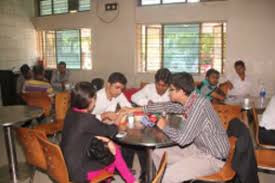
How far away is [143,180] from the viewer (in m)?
3.04

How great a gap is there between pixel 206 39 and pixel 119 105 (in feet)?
10.2

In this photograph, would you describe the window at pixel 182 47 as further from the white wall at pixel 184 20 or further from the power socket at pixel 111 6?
the power socket at pixel 111 6

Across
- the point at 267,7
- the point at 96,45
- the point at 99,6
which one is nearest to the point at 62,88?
the point at 96,45

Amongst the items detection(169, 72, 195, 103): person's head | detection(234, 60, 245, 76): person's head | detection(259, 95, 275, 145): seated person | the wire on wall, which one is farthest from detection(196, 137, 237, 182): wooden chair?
the wire on wall

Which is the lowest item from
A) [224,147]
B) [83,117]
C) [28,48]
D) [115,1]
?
[224,147]

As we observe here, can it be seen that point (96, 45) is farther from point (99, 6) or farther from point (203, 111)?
point (203, 111)

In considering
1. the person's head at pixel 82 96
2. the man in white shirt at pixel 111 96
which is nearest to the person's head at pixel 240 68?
the man in white shirt at pixel 111 96

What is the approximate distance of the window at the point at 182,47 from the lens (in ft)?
18.5

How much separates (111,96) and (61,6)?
490cm

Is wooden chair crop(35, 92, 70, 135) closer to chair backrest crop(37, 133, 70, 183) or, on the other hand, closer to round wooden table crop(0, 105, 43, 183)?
round wooden table crop(0, 105, 43, 183)

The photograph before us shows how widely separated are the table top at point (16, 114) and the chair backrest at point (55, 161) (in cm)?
65

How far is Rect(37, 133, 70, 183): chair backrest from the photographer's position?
76.9 inches

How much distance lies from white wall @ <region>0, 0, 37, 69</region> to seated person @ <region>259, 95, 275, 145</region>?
6164 millimetres

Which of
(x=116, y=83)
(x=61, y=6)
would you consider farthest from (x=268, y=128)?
(x=61, y=6)
